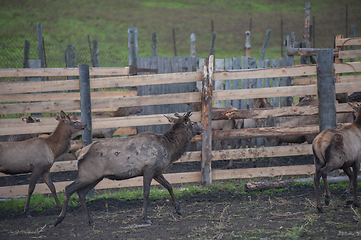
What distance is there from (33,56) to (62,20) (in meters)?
11.7

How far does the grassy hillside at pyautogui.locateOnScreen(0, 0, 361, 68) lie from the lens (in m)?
27.0

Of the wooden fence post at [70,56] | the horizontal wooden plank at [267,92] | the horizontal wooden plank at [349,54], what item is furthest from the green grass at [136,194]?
the wooden fence post at [70,56]

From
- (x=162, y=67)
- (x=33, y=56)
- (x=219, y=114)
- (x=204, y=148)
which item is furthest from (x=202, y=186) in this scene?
(x=33, y=56)

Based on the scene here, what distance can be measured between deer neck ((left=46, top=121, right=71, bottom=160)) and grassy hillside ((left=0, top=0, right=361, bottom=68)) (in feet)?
47.1

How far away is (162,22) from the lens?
35438 millimetres

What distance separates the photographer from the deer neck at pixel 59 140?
278 inches

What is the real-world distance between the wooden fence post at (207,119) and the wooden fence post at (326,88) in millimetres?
2405

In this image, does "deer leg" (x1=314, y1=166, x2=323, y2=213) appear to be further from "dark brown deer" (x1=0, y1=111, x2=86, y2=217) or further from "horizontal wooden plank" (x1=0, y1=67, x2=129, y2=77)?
"horizontal wooden plank" (x1=0, y1=67, x2=129, y2=77)

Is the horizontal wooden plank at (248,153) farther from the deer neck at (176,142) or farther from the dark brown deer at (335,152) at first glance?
the dark brown deer at (335,152)

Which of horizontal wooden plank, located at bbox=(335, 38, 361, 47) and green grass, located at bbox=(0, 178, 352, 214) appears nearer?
green grass, located at bbox=(0, 178, 352, 214)

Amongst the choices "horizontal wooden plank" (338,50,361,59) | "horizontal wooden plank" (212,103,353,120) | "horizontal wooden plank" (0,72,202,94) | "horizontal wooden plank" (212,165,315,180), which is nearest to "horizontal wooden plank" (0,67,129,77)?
"horizontal wooden plank" (0,72,202,94)

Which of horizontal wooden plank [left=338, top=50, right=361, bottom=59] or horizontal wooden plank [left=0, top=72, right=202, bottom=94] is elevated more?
horizontal wooden plank [left=338, top=50, right=361, bottom=59]

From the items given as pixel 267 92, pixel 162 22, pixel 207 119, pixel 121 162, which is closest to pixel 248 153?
pixel 207 119

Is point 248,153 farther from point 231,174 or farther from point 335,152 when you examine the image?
point 335,152
